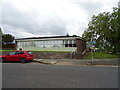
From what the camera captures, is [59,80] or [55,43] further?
[55,43]

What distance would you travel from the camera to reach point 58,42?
89.0 ft

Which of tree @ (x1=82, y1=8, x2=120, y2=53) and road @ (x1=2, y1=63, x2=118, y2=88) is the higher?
tree @ (x1=82, y1=8, x2=120, y2=53)

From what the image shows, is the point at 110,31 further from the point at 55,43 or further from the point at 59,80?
the point at 59,80

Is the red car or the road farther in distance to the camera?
the red car

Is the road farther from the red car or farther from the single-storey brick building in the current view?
the single-storey brick building

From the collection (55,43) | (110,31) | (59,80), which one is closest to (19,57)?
(59,80)

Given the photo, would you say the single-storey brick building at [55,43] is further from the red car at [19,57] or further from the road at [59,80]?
the road at [59,80]

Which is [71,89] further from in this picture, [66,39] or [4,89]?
[66,39]

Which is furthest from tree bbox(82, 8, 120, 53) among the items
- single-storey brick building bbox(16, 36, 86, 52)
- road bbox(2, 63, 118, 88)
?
road bbox(2, 63, 118, 88)

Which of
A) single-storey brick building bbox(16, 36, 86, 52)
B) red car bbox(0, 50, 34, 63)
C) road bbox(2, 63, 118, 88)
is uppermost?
single-storey brick building bbox(16, 36, 86, 52)

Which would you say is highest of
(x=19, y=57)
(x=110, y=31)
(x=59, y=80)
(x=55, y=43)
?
(x=110, y=31)

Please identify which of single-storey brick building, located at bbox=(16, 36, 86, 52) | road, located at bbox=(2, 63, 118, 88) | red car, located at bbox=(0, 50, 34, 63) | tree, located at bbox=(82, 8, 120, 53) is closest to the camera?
road, located at bbox=(2, 63, 118, 88)

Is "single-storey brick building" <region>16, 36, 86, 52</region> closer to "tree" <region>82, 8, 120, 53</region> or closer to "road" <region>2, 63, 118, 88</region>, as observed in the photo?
"tree" <region>82, 8, 120, 53</region>

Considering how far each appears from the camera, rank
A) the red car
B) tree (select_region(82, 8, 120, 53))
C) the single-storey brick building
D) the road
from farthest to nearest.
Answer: the single-storey brick building → tree (select_region(82, 8, 120, 53)) → the red car → the road
